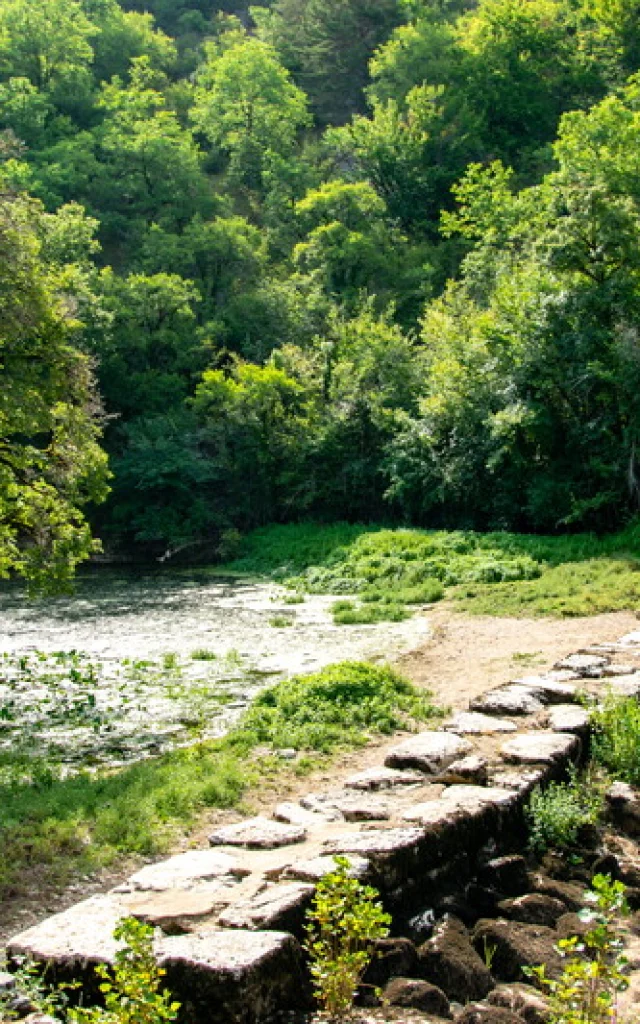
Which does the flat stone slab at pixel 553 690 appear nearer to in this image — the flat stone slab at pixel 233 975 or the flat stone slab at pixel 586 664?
the flat stone slab at pixel 586 664

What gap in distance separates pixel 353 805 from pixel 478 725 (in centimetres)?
202

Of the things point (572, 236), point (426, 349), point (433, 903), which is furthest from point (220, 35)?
point (433, 903)

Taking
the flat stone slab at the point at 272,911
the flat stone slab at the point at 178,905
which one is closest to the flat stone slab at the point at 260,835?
the flat stone slab at the point at 178,905

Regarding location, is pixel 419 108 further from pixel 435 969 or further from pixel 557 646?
pixel 435 969

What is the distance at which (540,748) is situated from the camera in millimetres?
7527

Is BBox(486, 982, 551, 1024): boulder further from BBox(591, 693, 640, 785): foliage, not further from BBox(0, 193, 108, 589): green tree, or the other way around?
BBox(0, 193, 108, 589): green tree

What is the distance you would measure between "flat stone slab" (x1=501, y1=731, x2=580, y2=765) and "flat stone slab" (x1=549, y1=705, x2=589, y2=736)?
19 cm

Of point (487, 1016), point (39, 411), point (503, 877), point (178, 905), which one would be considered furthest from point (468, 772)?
point (39, 411)

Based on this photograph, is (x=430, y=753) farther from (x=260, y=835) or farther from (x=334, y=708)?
(x=334, y=708)

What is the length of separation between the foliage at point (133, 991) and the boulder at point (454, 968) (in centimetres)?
160

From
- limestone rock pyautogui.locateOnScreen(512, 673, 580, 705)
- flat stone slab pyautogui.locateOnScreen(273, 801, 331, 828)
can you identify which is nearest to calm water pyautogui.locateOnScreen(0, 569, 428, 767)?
flat stone slab pyautogui.locateOnScreen(273, 801, 331, 828)

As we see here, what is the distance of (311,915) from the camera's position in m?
4.64

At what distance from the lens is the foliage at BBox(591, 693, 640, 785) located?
7875 mm

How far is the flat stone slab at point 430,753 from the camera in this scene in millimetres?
7492
